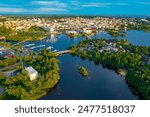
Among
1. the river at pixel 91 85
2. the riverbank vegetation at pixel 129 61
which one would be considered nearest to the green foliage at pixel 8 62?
the river at pixel 91 85

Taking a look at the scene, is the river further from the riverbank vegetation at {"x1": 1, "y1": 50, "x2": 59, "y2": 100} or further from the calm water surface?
the riverbank vegetation at {"x1": 1, "y1": 50, "x2": 59, "y2": 100}

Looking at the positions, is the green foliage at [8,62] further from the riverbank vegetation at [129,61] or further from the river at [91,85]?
the riverbank vegetation at [129,61]

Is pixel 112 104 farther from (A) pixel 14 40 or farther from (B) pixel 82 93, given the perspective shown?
(A) pixel 14 40

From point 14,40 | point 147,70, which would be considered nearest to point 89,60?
point 147,70

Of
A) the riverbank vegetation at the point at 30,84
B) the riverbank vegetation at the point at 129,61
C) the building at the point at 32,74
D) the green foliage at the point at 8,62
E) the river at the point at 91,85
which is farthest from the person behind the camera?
the green foliage at the point at 8,62

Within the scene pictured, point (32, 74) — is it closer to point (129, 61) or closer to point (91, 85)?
point (91, 85)

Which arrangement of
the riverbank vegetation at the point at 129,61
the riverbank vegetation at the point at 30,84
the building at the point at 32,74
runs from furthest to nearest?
the building at the point at 32,74
the riverbank vegetation at the point at 129,61
the riverbank vegetation at the point at 30,84

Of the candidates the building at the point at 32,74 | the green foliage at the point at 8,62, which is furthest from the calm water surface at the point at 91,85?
the green foliage at the point at 8,62

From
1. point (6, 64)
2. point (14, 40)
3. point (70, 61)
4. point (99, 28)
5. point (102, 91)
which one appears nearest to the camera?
point (102, 91)

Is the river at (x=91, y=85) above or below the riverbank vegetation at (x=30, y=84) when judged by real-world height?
below

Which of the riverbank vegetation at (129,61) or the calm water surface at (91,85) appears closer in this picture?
the calm water surface at (91,85)

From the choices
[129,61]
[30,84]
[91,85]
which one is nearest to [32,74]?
[30,84]
